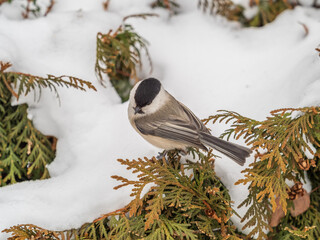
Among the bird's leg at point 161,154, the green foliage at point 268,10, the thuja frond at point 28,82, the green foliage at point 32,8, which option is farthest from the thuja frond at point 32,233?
the green foliage at point 268,10

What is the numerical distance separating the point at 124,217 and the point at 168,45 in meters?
1.51

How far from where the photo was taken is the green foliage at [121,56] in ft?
8.22

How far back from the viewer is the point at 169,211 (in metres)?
1.92

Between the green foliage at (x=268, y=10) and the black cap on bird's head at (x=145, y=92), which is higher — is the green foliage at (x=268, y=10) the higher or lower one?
the higher one

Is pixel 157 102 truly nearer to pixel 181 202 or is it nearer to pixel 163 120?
pixel 163 120

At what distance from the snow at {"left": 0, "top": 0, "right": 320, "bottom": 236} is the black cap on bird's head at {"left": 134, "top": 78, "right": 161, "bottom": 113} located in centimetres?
24

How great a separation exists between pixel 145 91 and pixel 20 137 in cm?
84

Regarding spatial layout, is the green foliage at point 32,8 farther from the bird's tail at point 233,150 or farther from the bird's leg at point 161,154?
the bird's tail at point 233,150

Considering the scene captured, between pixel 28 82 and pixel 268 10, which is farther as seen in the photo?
pixel 268 10

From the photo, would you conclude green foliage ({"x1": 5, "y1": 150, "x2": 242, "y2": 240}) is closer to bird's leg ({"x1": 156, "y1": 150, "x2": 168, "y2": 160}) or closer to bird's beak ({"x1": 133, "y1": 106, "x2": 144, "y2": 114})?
bird's leg ({"x1": 156, "y1": 150, "x2": 168, "y2": 160})

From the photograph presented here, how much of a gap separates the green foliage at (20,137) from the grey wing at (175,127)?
1.45 feet

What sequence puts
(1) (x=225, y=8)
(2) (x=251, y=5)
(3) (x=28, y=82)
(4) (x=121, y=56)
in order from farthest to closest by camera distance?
(2) (x=251, y=5), (1) (x=225, y=8), (4) (x=121, y=56), (3) (x=28, y=82)

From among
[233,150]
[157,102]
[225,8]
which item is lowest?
[157,102]

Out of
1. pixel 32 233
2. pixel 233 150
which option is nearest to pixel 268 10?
pixel 233 150
